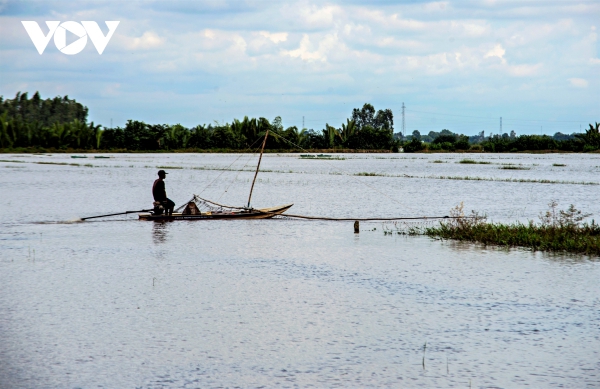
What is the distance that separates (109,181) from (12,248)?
24.8 metres

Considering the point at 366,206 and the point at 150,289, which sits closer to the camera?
the point at 150,289

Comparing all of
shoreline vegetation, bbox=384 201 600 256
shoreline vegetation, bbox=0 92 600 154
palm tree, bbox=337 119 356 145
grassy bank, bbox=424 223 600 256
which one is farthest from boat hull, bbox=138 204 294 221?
palm tree, bbox=337 119 356 145

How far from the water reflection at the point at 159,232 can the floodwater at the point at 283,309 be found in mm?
77

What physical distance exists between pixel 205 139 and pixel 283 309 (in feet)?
268

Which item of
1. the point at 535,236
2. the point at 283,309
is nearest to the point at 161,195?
the point at 535,236

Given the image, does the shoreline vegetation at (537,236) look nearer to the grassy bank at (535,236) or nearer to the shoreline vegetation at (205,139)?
the grassy bank at (535,236)

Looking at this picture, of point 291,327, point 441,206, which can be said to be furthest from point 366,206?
point 291,327

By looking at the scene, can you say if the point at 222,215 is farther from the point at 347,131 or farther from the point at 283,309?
the point at 347,131

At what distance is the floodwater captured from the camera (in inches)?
272

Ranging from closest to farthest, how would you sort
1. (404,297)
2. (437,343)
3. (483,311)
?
(437,343) < (483,311) < (404,297)

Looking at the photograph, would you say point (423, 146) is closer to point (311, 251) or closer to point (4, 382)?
point (311, 251)

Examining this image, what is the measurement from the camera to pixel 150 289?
10.7 meters

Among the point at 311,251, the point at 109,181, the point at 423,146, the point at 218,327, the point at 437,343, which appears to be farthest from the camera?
the point at 423,146

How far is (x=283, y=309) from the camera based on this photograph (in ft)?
31.1
